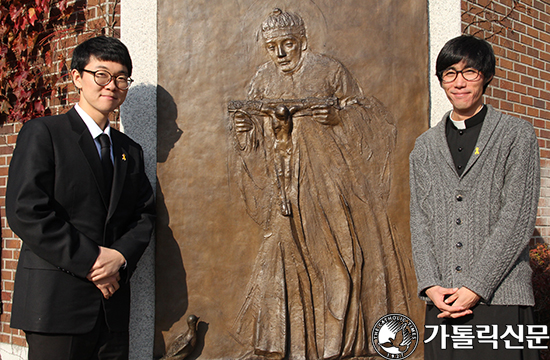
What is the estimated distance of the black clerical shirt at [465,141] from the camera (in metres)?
2.18

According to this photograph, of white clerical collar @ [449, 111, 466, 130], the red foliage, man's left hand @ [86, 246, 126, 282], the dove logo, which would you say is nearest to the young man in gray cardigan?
white clerical collar @ [449, 111, 466, 130]

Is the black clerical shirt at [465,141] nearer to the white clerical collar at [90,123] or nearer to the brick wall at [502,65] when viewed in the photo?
the brick wall at [502,65]

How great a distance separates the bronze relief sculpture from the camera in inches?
121

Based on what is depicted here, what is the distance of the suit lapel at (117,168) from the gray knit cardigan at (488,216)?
5.61 ft

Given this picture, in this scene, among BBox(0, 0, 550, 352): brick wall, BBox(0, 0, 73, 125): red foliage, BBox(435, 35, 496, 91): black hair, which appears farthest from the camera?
BBox(0, 0, 73, 125): red foliage

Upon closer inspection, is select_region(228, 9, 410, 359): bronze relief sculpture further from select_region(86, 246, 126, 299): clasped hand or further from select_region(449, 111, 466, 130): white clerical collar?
select_region(86, 246, 126, 299): clasped hand

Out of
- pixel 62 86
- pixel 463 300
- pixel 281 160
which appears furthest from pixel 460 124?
pixel 62 86

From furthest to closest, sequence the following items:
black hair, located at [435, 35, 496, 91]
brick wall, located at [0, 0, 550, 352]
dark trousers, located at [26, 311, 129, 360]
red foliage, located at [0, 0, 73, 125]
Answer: red foliage, located at [0, 0, 73, 125] → brick wall, located at [0, 0, 550, 352] → dark trousers, located at [26, 311, 129, 360] → black hair, located at [435, 35, 496, 91]

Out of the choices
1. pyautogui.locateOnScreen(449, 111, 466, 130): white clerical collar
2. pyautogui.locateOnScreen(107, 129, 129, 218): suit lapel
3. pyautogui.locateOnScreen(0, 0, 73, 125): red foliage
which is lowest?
pyautogui.locateOnScreen(107, 129, 129, 218): suit lapel

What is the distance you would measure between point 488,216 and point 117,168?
202 cm

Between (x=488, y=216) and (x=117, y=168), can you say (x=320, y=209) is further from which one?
(x=117, y=168)

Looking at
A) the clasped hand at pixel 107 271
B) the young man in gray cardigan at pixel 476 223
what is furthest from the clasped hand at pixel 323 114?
the clasped hand at pixel 107 271

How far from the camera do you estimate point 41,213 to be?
7.25 ft

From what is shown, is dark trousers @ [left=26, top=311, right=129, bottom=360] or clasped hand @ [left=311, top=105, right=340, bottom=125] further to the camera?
clasped hand @ [left=311, top=105, right=340, bottom=125]
